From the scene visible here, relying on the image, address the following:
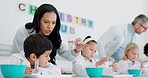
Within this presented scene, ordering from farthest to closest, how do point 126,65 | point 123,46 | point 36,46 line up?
point 123,46 → point 126,65 → point 36,46

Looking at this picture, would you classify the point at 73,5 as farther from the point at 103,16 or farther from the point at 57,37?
the point at 57,37

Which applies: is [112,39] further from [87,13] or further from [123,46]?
[87,13]

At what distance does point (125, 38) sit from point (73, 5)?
662 mm

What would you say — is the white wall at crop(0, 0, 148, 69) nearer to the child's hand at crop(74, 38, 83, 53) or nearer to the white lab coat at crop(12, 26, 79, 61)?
the white lab coat at crop(12, 26, 79, 61)

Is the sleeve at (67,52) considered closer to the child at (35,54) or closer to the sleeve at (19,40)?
the sleeve at (19,40)

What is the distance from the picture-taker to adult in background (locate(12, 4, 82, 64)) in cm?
155

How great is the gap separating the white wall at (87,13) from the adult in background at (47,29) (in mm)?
538

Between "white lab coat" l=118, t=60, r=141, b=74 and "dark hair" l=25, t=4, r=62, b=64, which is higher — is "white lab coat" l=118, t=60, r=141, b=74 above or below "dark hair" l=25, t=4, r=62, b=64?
below

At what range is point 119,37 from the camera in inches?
99.5

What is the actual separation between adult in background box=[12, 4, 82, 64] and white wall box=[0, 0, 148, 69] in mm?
538

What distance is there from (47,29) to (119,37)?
116cm

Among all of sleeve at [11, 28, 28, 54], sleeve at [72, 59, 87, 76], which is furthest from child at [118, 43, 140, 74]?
sleeve at [11, 28, 28, 54]

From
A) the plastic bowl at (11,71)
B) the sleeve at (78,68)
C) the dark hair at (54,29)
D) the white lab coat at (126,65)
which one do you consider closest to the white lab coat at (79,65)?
the sleeve at (78,68)

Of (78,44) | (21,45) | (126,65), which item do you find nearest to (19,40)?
(21,45)
